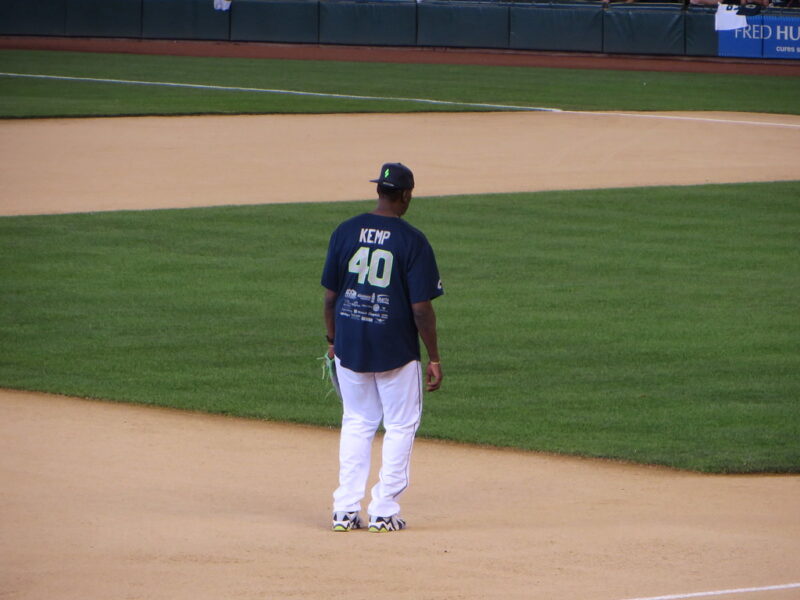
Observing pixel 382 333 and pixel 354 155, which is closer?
pixel 382 333

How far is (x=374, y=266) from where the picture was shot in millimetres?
6285

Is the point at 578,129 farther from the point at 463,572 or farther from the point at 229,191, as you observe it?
the point at 463,572

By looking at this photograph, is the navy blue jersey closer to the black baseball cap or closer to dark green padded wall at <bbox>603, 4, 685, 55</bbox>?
the black baseball cap

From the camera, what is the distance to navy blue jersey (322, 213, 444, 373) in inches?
246

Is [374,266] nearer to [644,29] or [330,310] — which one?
[330,310]

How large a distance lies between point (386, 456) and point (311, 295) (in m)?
6.53

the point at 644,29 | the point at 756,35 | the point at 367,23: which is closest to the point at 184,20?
the point at 367,23

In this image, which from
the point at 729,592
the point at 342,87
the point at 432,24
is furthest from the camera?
the point at 432,24

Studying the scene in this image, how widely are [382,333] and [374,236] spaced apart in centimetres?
47

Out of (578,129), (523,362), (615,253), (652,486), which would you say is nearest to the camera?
(652,486)

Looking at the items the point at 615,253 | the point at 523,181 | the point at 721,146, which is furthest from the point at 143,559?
the point at 721,146

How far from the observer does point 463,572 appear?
5551 millimetres

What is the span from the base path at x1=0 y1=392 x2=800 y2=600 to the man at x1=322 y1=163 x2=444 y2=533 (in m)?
0.27

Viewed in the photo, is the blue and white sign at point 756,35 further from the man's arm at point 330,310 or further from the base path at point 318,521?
the man's arm at point 330,310
